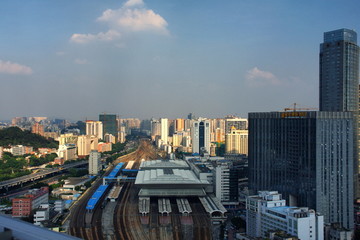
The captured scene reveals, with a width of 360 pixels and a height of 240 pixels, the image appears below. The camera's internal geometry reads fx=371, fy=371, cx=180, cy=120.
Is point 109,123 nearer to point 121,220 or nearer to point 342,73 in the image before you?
point 342,73

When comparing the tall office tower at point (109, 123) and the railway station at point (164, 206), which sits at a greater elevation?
the tall office tower at point (109, 123)

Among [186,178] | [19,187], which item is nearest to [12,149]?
[19,187]

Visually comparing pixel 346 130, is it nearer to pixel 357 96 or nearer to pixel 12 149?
pixel 357 96

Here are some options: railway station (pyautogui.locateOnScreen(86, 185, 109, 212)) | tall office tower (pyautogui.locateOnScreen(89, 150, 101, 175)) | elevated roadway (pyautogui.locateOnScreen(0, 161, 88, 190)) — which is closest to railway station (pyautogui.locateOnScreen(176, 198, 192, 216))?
railway station (pyautogui.locateOnScreen(86, 185, 109, 212))

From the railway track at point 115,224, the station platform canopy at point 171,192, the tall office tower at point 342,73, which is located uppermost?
the tall office tower at point 342,73

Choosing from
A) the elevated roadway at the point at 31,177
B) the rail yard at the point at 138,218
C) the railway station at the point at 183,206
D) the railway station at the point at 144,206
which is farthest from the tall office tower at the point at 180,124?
the railway station at the point at 144,206

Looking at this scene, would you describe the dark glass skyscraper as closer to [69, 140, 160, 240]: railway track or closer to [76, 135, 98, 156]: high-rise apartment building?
[69, 140, 160, 240]: railway track

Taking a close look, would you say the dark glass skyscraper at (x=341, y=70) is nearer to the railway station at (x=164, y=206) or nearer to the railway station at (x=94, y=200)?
the railway station at (x=164, y=206)
